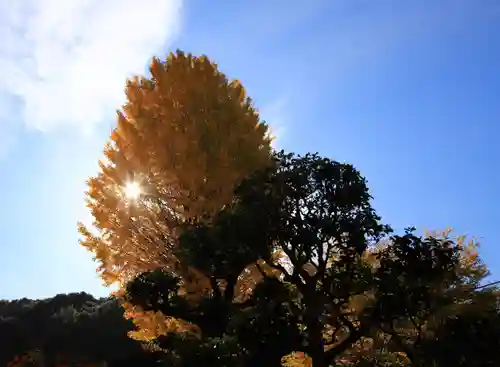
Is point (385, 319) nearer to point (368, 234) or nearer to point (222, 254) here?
point (368, 234)

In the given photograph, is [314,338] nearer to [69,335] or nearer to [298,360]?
[298,360]

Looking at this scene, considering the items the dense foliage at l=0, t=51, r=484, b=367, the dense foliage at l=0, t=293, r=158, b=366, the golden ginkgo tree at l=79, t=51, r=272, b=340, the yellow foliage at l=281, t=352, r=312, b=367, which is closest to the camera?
the dense foliage at l=0, t=51, r=484, b=367

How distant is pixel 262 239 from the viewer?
37.1 feet

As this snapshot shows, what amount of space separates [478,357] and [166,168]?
8864 mm

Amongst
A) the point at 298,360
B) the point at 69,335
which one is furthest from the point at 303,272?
the point at 69,335

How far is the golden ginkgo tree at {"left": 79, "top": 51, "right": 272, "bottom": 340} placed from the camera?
1199 centimetres

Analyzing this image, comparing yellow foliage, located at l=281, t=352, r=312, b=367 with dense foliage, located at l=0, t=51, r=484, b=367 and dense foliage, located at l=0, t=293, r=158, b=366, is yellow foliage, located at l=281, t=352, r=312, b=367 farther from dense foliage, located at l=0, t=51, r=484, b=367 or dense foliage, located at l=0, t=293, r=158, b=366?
dense foliage, located at l=0, t=293, r=158, b=366

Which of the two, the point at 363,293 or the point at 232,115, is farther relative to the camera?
the point at 232,115

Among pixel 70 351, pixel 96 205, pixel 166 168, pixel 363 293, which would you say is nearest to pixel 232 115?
pixel 166 168

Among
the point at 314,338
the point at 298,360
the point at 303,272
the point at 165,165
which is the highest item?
the point at 165,165

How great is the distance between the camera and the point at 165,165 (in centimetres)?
1201

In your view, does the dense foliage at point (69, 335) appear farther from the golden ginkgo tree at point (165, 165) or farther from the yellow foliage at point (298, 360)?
the golden ginkgo tree at point (165, 165)

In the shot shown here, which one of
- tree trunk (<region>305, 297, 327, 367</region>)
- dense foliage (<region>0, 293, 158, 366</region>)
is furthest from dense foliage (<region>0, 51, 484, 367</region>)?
dense foliage (<region>0, 293, 158, 366</region>)

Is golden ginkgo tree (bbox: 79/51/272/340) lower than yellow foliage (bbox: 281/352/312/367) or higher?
higher
